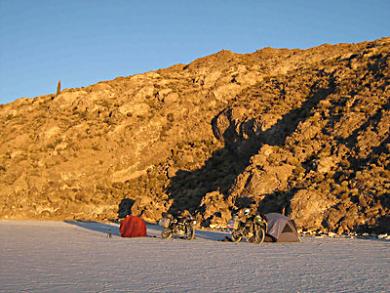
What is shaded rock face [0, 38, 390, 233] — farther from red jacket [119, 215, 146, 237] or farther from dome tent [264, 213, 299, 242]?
red jacket [119, 215, 146, 237]

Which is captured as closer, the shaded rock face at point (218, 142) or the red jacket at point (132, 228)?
the red jacket at point (132, 228)

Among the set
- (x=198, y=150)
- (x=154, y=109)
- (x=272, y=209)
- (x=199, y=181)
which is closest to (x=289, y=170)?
(x=272, y=209)

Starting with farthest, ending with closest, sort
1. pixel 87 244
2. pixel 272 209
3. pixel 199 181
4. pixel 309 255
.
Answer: pixel 199 181 < pixel 272 209 < pixel 87 244 < pixel 309 255

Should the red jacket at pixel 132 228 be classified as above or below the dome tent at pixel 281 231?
below

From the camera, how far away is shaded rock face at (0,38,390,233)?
2512cm

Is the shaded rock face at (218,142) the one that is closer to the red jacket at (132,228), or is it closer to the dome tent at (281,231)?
the dome tent at (281,231)

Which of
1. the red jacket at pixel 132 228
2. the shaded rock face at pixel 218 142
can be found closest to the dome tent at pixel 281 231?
the shaded rock face at pixel 218 142

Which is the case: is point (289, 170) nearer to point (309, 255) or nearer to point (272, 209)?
point (272, 209)

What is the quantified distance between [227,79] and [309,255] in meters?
33.6

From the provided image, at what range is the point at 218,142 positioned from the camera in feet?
128

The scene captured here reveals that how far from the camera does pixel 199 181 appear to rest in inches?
1330

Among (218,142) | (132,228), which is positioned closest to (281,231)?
(132,228)

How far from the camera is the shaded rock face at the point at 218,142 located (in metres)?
25.1

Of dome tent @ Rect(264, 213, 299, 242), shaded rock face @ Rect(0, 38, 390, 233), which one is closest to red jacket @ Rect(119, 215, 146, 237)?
shaded rock face @ Rect(0, 38, 390, 233)
